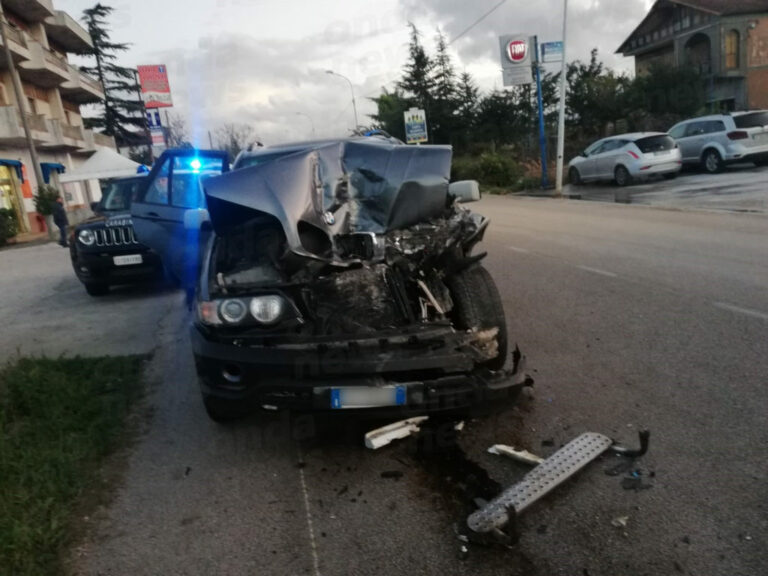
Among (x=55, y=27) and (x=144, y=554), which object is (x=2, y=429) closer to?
(x=144, y=554)

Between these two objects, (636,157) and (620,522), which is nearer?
(620,522)

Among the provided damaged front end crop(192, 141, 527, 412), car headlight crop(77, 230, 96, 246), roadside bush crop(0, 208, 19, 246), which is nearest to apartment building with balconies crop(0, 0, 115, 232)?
roadside bush crop(0, 208, 19, 246)

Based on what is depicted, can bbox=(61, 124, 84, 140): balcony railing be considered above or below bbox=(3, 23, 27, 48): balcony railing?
below

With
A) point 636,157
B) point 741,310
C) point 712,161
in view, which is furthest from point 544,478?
point 712,161

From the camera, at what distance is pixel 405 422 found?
151 inches

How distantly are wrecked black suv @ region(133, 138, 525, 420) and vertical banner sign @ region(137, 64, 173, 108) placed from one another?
25.6 metres

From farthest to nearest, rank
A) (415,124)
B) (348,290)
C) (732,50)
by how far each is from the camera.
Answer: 1. (732,50)
2. (415,124)
3. (348,290)

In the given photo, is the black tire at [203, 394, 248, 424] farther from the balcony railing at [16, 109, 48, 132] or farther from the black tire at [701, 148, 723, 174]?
the balcony railing at [16, 109, 48, 132]

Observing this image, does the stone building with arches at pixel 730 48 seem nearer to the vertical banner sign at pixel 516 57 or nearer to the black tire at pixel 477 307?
the vertical banner sign at pixel 516 57

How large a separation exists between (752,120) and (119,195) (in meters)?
17.5

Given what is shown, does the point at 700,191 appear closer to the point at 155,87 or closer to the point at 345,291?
the point at 345,291

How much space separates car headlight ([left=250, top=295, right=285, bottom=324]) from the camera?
12.0 feet

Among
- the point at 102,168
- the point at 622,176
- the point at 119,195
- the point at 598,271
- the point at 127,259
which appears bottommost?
the point at 622,176

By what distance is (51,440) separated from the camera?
4172 millimetres
